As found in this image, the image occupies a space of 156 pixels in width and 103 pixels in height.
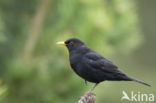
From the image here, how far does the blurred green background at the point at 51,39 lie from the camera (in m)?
7.18

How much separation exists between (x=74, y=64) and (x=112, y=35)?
104 inches

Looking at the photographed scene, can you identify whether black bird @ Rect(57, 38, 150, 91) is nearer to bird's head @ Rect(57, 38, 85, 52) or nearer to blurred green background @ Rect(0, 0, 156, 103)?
bird's head @ Rect(57, 38, 85, 52)

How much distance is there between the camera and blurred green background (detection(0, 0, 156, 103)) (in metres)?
7.18

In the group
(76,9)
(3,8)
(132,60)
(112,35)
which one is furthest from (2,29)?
(132,60)

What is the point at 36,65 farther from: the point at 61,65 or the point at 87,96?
the point at 87,96

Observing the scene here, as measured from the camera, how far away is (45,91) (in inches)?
286

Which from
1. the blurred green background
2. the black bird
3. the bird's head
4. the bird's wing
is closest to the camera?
the black bird

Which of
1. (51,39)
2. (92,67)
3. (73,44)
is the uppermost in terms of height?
(51,39)

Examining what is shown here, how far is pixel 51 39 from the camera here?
7609 millimetres

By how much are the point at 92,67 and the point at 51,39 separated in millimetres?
1650

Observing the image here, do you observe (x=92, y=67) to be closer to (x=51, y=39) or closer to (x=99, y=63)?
(x=99, y=63)

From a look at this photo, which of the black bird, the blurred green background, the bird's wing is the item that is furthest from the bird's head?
the blurred green background

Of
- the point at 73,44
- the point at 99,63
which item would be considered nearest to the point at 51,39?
the point at 73,44

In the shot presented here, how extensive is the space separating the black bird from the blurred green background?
1.01 meters
